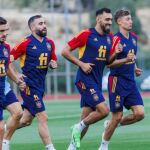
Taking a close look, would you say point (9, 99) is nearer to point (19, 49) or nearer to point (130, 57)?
point (19, 49)

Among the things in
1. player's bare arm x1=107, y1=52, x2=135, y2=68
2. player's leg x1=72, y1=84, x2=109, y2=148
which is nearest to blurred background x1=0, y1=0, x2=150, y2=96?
player's leg x1=72, y1=84, x2=109, y2=148

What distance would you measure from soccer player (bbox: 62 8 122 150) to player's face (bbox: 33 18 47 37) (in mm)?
614

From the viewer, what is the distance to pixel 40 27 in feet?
51.5

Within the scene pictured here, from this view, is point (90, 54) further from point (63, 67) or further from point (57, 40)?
point (57, 40)

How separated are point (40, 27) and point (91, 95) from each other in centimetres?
146

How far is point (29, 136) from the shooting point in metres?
19.7

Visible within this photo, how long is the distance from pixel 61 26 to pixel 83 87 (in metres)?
Result: 49.6

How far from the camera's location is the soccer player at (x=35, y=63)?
1554cm

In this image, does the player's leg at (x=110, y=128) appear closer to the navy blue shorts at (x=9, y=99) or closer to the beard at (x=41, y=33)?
the navy blue shorts at (x=9, y=99)

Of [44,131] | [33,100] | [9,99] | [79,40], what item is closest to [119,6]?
[79,40]

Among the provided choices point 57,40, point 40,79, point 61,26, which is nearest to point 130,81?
point 40,79

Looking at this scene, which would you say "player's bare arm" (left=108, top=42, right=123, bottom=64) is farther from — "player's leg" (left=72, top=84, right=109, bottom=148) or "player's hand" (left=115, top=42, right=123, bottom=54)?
"player's leg" (left=72, top=84, right=109, bottom=148)

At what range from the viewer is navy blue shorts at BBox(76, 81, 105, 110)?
52.1ft

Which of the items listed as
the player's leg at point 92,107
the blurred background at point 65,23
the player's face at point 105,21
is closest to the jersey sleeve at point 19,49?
the player's leg at point 92,107
